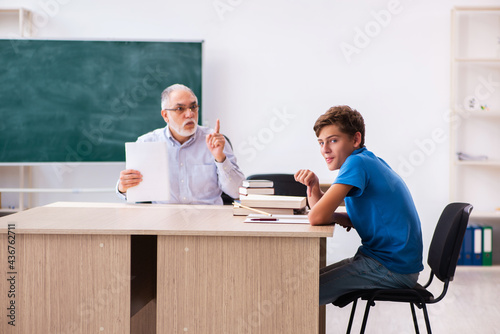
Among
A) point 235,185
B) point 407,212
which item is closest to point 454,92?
point 235,185

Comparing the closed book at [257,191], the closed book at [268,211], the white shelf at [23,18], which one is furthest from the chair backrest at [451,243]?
the white shelf at [23,18]

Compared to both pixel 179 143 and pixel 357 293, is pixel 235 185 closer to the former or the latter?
pixel 179 143

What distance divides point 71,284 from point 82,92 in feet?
9.22

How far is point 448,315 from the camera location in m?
3.24

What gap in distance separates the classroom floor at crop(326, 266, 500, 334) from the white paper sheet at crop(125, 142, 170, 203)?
1.23 meters

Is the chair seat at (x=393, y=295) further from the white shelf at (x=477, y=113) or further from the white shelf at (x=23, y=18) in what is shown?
the white shelf at (x=23, y=18)

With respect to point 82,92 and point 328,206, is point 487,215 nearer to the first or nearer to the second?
point 328,206

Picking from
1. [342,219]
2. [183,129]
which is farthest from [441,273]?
[183,129]

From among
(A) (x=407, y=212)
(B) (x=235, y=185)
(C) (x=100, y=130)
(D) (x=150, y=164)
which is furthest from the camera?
(C) (x=100, y=130)

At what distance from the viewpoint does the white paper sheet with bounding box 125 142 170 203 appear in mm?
2430

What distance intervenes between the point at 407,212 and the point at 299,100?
108 inches

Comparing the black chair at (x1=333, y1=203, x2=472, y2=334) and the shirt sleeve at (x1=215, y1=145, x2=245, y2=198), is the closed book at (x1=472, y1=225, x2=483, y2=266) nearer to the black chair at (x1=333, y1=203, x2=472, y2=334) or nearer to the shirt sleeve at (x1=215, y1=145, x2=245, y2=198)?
the shirt sleeve at (x1=215, y1=145, x2=245, y2=198)

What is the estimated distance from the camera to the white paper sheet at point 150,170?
2.43 meters

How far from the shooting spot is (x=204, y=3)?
4668mm
